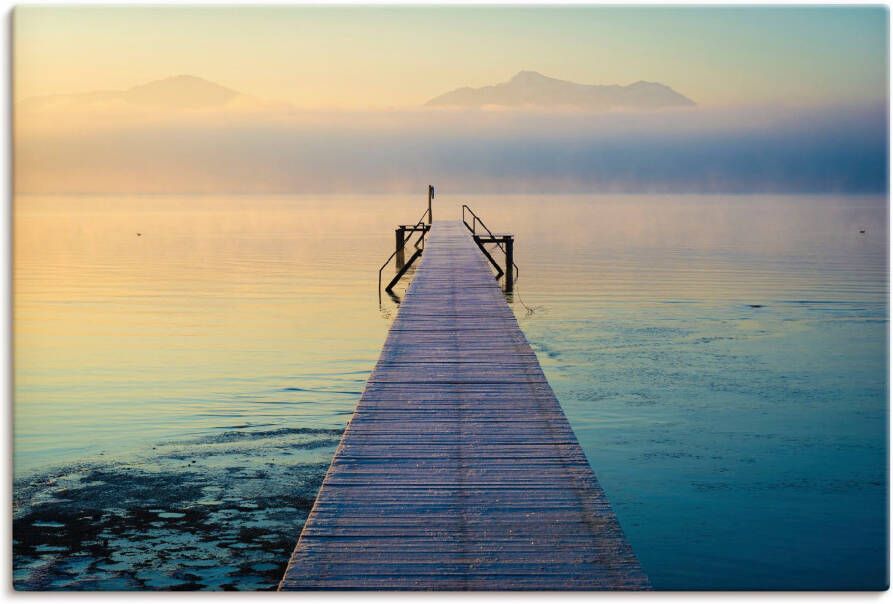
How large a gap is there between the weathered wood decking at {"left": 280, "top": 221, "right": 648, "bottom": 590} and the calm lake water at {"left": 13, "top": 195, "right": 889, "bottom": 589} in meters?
1.68

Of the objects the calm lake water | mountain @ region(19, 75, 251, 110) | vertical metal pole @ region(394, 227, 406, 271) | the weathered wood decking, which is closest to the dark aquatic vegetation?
the calm lake water

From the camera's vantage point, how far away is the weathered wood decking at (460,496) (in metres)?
5.31

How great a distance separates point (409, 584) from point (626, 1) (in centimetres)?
471

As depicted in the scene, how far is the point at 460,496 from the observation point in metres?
6.36

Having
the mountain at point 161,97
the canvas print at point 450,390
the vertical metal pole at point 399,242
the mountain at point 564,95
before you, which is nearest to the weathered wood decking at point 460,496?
the canvas print at point 450,390

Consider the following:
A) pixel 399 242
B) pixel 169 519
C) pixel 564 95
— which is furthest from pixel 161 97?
pixel 399 242

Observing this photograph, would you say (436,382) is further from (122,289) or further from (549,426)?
(122,289)

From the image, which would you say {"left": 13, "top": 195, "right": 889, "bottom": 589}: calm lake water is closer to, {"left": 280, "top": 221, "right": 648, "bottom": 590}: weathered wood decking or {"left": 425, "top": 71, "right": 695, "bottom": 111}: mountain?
{"left": 280, "top": 221, "right": 648, "bottom": 590}: weathered wood decking

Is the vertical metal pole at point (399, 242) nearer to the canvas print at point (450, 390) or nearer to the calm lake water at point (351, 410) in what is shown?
the calm lake water at point (351, 410)

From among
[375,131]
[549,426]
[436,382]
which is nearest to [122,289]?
[375,131]

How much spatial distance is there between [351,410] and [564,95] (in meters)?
5.48

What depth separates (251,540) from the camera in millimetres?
8727

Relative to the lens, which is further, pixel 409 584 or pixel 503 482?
pixel 503 482

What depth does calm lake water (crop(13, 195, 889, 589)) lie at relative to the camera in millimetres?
8695
